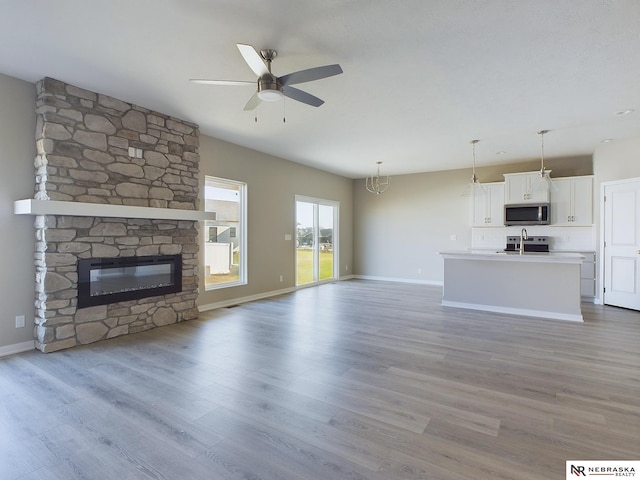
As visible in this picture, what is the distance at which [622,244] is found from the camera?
5.59 meters

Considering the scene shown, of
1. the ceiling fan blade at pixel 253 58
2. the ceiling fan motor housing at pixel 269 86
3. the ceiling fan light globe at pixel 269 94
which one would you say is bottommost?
the ceiling fan light globe at pixel 269 94

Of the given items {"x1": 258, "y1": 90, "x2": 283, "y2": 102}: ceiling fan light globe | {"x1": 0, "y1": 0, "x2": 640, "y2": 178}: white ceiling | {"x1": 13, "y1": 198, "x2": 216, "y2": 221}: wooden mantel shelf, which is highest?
{"x1": 0, "y1": 0, "x2": 640, "y2": 178}: white ceiling

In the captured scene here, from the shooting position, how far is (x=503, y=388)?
272cm

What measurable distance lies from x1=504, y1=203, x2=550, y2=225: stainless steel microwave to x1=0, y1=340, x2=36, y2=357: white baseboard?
26.6 ft

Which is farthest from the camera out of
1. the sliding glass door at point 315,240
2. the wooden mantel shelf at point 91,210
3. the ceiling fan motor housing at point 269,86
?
the sliding glass door at point 315,240

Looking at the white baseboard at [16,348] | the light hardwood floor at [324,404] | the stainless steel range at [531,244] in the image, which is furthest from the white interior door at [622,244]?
the white baseboard at [16,348]

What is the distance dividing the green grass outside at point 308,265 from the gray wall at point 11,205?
4.85m

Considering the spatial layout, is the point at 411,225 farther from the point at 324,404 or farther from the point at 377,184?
the point at 324,404

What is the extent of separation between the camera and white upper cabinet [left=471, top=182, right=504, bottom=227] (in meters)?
Answer: 7.27

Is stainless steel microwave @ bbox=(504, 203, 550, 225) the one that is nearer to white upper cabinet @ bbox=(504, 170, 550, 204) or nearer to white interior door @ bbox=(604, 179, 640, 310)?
white upper cabinet @ bbox=(504, 170, 550, 204)

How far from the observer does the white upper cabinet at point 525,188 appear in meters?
6.71

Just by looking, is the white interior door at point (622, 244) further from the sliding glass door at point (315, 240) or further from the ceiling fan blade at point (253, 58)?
the ceiling fan blade at point (253, 58)

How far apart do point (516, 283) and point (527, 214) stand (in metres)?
2.30

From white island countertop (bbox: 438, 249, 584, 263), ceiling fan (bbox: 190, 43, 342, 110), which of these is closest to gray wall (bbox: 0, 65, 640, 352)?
white island countertop (bbox: 438, 249, 584, 263)
